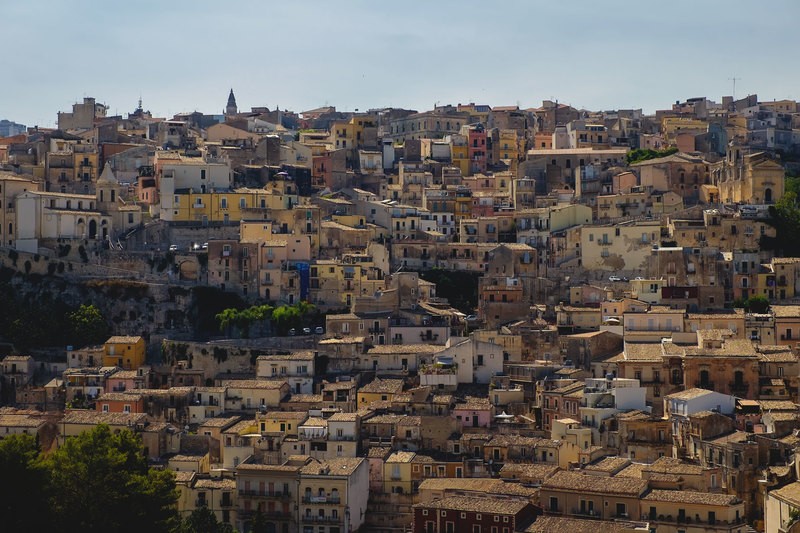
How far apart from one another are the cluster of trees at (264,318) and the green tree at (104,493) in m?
16.9

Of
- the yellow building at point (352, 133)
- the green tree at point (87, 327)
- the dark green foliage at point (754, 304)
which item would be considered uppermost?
the yellow building at point (352, 133)

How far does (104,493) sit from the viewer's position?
59750 mm

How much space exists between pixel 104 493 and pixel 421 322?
67.5ft

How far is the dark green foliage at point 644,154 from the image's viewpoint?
96.7 metres

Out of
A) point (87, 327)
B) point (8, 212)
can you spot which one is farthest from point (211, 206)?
point (87, 327)

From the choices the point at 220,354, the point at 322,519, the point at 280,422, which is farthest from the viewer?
the point at 220,354

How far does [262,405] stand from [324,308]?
9596 millimetres

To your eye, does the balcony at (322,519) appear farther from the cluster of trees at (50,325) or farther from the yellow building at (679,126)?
the yellow building at (679,126)

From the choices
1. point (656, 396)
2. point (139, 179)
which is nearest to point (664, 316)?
point (656, 396)

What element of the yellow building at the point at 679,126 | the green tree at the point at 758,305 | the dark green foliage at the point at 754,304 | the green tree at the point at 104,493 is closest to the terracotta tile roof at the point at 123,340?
the green tree at the point at 104,493

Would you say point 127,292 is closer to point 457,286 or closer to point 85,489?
point 457,286

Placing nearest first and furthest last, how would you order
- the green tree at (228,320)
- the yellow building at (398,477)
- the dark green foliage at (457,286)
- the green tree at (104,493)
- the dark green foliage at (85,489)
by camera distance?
1. the dark green foliage at (85,489)
2. the green tree at (104,493)
3. the yellow building at (398,477)
4. the green tree at (228,320)
5. the dark green foliage at (457,286)

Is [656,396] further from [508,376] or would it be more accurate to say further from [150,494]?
[150,494]

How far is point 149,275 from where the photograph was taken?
82125 millimetres
